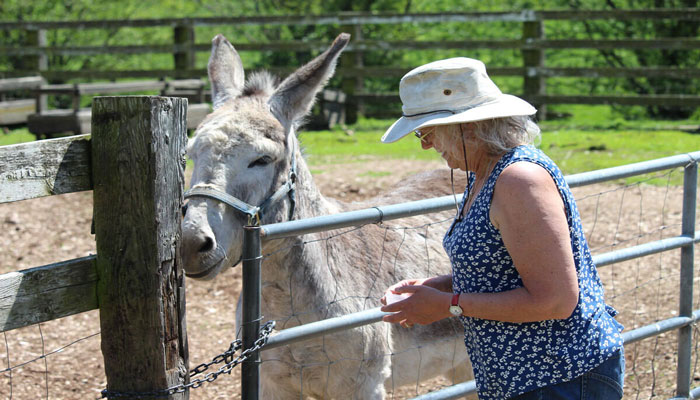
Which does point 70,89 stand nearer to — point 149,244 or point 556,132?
point 556,132

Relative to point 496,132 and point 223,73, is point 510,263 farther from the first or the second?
point 223,73

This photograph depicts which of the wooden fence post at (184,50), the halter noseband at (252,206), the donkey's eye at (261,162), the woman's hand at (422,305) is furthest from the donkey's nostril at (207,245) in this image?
the wooden fence post at (184,50)

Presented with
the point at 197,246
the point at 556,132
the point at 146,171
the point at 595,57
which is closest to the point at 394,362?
the point at 197,246

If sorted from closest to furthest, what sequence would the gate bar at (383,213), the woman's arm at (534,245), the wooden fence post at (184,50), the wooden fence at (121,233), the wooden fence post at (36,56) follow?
the woman's arm at (534,245) < the wooden fence at (121,233) < the gate bar at (383,213) < the wooden fence post at (184,50) < the wooden fence post at (36,56)

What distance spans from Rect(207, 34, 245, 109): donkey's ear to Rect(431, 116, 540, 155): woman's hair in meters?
1.60

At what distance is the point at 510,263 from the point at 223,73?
82.8 inches

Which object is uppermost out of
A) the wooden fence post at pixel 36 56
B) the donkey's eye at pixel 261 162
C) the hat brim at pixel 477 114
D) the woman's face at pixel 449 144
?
the wooden fence post at pixel 36 56

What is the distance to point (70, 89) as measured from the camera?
11273 mm

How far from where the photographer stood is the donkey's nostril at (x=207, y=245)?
2742mm

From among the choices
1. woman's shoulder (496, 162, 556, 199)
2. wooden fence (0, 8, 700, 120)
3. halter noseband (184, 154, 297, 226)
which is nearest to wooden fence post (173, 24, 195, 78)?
wooden fence (0, 8, 700, 120)

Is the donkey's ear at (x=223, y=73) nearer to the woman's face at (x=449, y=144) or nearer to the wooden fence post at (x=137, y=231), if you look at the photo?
the wooden fence post at (x=137, y=231)

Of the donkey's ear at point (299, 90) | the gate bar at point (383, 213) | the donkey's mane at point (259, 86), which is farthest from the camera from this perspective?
the donkey's mane at point (259, 86)

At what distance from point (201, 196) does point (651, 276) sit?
4.61 m

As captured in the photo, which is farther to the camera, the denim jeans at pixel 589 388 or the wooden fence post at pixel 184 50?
the wooden fence post at pixel 184 50
